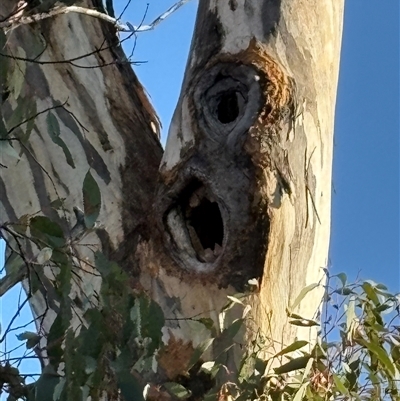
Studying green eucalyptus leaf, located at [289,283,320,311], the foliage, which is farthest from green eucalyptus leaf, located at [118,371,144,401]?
green eucalyptus leaf, located at [289,283,320,311]

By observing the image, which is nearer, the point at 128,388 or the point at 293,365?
the point at 128,388

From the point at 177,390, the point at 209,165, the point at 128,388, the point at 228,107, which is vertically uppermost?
the point at 228,107

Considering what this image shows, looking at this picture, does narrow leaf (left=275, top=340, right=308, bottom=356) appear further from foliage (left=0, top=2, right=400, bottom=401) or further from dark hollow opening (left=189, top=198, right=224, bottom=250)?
dark hollow opening (left=189, top=198, right=224, bottom=250)

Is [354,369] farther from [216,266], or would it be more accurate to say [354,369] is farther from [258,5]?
[258,5]

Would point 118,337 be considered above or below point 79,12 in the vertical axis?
below

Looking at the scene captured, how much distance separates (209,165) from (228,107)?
12cm

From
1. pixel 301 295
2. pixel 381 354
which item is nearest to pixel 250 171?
pixel 301 295

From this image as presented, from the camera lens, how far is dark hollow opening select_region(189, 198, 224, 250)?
126 cm

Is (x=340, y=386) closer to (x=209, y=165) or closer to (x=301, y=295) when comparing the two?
(x=301, y=295)

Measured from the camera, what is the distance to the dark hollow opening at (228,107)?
4.18 feet

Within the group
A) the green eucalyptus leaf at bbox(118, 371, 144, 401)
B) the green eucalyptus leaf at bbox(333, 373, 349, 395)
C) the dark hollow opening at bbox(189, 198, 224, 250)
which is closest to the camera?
the green eucalyptus leaf at bbox(118, 371, 144, 401)

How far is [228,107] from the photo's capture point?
1287 millimetres

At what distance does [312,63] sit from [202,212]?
337mm

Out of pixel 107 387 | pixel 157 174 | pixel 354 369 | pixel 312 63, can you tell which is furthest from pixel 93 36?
pixel 354 369
